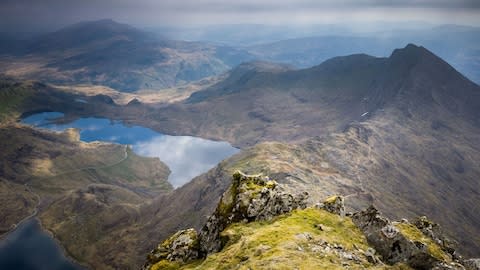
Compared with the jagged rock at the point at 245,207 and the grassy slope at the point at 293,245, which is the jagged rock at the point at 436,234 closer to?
the grassy slope at the point at 293,245

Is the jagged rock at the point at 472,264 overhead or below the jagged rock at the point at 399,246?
below

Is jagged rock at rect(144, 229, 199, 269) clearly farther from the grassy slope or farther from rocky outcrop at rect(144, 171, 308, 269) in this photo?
the grassy slope

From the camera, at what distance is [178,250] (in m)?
49.3

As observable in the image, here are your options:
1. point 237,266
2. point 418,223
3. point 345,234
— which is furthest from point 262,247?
point 418,223

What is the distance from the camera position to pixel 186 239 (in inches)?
2009

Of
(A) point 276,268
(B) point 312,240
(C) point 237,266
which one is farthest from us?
(B) point 312,240

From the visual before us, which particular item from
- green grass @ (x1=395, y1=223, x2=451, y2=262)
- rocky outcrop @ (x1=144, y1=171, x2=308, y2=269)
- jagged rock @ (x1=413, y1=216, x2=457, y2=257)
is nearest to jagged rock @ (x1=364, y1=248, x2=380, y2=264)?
green grass @ (x1=395, y1=223, x2=451, y2=262)

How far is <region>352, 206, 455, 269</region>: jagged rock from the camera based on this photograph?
40.5 m

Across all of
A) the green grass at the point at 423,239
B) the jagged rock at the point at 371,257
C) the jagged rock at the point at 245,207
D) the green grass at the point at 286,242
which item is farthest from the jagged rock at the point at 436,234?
the jagged rock at the point at 245,207

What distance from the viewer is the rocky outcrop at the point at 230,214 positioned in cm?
4841

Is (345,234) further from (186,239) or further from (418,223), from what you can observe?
(186,239)

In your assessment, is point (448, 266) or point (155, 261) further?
point (155, 261)

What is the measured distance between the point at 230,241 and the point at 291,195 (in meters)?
11.8

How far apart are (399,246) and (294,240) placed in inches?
491
